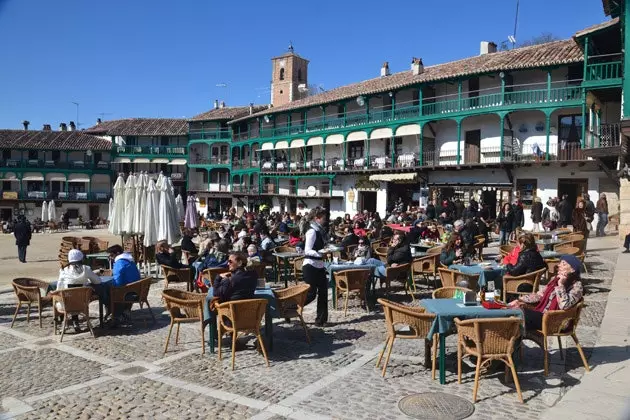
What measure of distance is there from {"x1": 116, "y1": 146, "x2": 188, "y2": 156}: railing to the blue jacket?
157ft

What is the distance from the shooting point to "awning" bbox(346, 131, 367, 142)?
34.2m

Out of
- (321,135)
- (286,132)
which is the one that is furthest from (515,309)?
(286,132)

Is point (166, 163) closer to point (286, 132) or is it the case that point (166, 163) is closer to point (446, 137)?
point (286, 132)

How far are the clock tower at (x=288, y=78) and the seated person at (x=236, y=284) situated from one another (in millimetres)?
49242

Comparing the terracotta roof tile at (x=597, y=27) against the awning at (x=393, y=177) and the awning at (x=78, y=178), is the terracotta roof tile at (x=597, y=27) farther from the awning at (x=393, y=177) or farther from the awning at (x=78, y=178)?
the awning at (x=78, y=178)

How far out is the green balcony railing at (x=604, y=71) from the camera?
66.1ft

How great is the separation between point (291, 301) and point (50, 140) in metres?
55.0

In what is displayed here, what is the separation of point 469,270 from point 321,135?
30216mm

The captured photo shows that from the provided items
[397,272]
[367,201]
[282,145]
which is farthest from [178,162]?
[397,272]

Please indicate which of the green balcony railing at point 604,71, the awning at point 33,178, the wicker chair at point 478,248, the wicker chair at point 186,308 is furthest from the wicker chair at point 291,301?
the awning at point 33,178

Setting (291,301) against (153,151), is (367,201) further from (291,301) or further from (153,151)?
(153,151)

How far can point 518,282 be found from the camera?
800cm

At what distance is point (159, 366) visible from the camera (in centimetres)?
636

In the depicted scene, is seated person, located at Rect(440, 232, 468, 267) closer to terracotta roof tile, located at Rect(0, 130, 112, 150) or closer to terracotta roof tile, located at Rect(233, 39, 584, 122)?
terracotta roof tile, located at Rect(233, 39, 584, 122)
